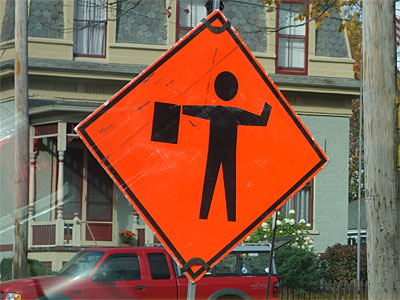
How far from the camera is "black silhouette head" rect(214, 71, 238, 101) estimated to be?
4.29m

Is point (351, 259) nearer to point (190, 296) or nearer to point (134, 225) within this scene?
point (134, 225)

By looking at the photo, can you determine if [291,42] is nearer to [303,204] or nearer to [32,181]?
[303,204]

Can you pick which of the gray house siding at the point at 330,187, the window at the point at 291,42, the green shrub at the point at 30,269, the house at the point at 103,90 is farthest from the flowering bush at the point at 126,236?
the window at the point at 291,42

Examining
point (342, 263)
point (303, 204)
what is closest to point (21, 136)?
point (342, 263)

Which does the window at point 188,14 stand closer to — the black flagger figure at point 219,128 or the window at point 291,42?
the window at point 291,42

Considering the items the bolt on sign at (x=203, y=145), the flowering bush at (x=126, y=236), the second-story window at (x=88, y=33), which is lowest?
the flowering bush at (x=126, y=236)

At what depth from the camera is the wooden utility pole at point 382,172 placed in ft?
22.0

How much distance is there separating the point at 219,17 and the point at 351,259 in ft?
57.1

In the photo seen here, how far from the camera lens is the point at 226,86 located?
430 cm

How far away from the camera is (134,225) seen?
21.8 meters

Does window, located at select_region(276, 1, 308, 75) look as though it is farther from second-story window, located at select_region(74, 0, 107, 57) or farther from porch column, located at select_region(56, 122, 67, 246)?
porch column, located at select_region(56, 122, 67, 246)

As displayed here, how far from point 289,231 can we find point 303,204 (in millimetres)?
2942

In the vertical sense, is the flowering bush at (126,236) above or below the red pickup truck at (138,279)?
above

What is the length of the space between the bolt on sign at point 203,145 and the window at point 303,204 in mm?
19318
